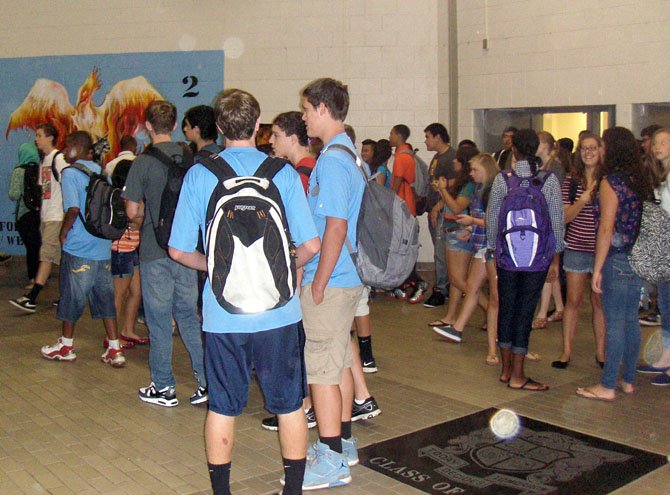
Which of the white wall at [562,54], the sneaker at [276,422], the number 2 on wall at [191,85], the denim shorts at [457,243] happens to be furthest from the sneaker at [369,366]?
the number 2 on wall at [191,85]

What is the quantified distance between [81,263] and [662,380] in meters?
4.67

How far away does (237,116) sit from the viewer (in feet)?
11.9

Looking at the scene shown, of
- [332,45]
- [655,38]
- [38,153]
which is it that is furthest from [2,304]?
[655,38]

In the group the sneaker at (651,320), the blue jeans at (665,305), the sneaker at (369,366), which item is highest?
the blue jeans at (665,305)

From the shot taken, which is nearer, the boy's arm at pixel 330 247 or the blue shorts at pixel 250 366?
the blue shorts at pixel 250 366

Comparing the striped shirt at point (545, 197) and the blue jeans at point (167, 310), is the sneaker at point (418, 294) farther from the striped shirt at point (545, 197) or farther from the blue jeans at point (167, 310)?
the blue jeans at point (167, 310)

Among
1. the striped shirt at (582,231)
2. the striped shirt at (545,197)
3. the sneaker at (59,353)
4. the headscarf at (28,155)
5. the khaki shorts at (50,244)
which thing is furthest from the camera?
the headscarf at (28,155)

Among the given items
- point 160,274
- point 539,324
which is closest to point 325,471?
point 160,274

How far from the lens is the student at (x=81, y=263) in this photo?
6.46m

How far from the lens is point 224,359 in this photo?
3.50 meters

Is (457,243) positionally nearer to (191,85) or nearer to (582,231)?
(582,231)

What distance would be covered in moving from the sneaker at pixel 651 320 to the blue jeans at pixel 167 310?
473 cm

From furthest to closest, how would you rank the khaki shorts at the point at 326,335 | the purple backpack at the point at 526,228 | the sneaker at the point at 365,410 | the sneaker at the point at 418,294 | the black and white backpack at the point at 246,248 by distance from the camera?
the sneaker at the point at 418,294 → the purple backpack at the point at 526,228 → the sneaker at the point at 365,410 → the khaki shorts at the point at 326,335 → the black and white backpack at the point at 246,248

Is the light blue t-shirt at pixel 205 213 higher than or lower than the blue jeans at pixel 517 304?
higher
